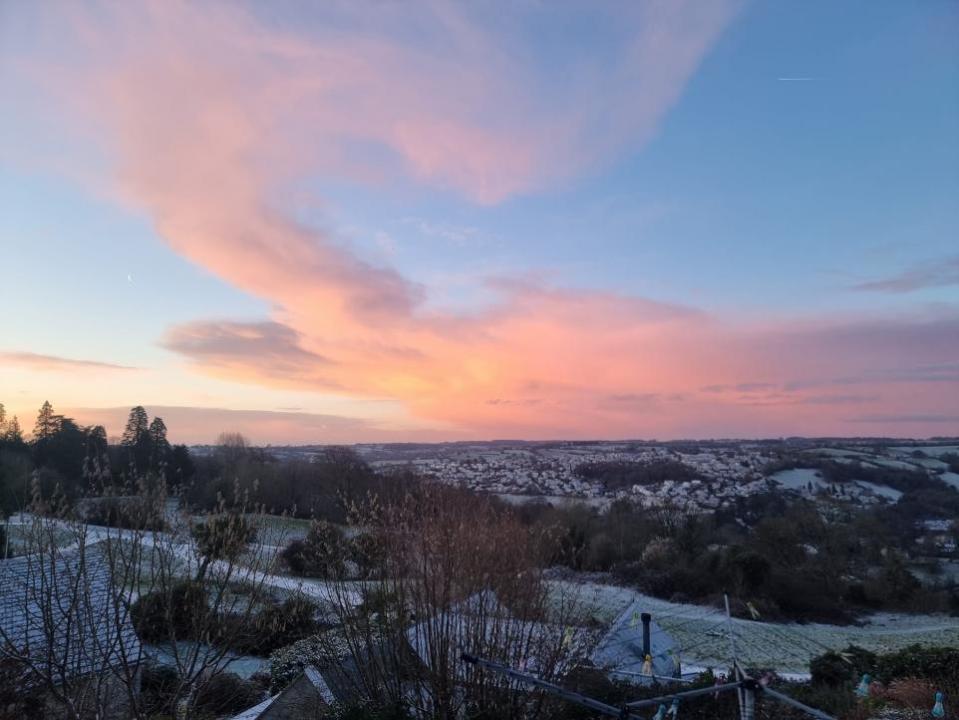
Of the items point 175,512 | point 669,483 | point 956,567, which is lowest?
point 956,567

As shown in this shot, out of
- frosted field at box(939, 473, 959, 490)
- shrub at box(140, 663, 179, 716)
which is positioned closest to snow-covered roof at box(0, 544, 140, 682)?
shrub at box(140, 663, 179, 716)

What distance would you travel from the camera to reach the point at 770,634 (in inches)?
658

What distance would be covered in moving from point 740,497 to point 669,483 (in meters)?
5.14

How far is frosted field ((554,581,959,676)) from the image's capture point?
1405cm

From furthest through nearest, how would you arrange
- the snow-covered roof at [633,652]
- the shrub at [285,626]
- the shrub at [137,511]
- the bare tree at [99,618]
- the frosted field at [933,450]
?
the frosted field at [933,450]
the shrub at [285,626]
the snow-covered roof at [633,652]
the shrub at [137,511]
the bare tree at [99,618]

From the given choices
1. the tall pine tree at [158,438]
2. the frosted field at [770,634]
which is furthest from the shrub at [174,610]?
the tall pine tree at [158,438]

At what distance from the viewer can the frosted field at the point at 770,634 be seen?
14.0 meters

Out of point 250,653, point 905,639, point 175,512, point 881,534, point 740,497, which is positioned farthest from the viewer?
point 740,497

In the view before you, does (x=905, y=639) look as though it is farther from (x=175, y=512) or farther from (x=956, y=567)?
(x=175, y=512)

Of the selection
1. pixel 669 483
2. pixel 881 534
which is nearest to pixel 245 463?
pixel 669 483

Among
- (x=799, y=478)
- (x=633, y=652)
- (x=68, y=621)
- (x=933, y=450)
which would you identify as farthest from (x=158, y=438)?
(x=933, y=450)

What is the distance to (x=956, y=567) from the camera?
83.0ft

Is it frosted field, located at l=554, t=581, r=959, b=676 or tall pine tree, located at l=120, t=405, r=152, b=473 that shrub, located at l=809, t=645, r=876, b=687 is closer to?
frosted field, located at l=554, t=581, r=959, b=676

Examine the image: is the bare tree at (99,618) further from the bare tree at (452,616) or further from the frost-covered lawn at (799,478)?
the frost-covered lawn at (799,478)
